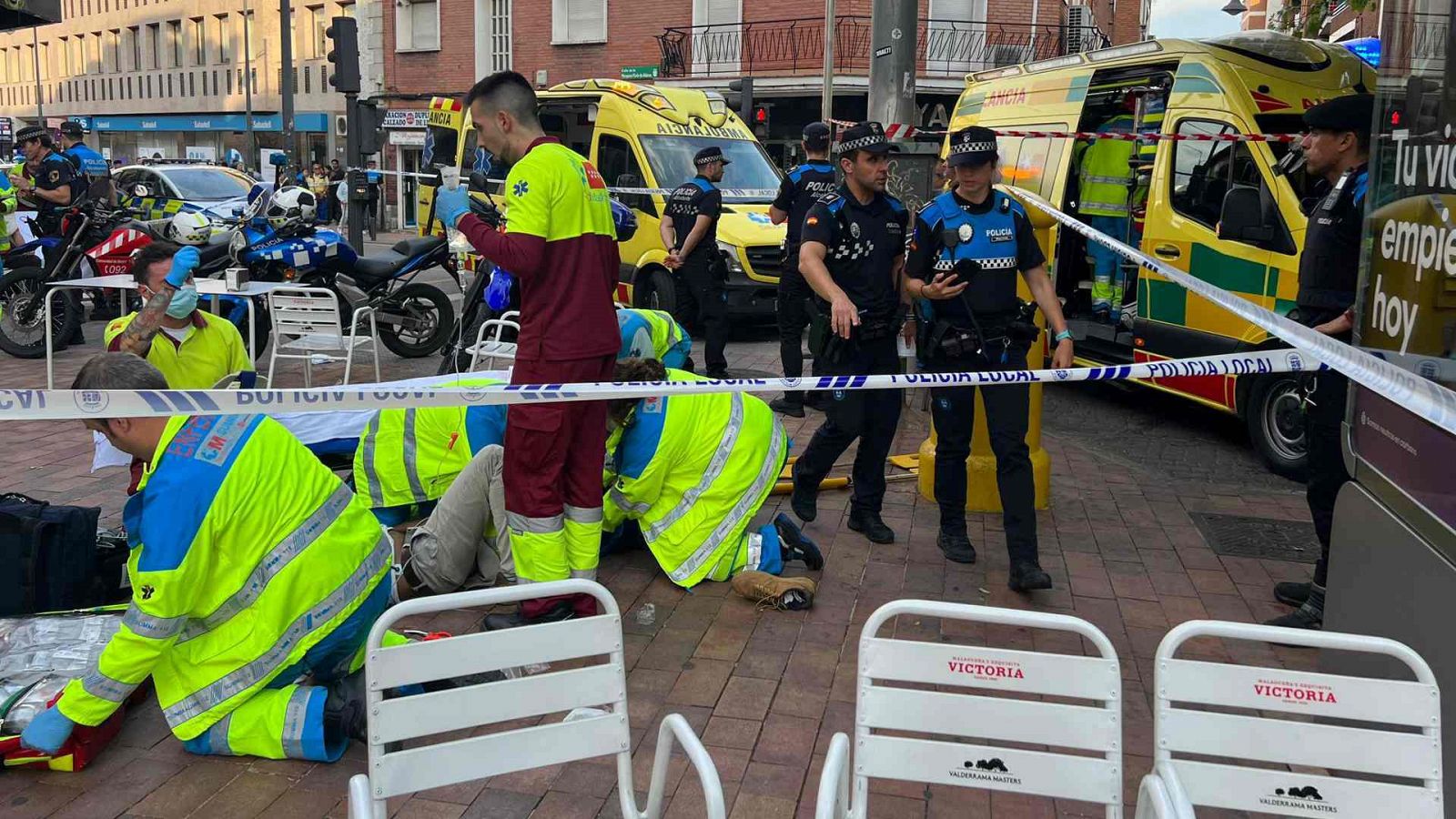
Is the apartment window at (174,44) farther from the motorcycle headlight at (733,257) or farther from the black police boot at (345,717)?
the black police boot at (345,717)

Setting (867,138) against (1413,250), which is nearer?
(1413,250)

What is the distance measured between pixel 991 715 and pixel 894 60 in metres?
7.06

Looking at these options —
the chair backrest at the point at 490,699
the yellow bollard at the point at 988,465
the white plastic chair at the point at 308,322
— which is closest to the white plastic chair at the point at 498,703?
the chair backrest at the point at 490,699

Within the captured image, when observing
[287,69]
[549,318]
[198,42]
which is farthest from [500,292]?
[198,42]

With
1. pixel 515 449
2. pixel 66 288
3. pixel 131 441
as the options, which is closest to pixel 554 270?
pixel 515 449

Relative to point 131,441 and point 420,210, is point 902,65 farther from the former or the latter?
point 420,210

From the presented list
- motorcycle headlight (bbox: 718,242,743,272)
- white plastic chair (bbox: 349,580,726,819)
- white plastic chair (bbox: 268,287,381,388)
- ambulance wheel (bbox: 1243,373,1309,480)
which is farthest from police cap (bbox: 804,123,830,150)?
white plastic chair (bbox: 349,580,726,819)

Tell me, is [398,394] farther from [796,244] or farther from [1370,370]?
[796,244]

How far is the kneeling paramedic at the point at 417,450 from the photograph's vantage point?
5039 mm

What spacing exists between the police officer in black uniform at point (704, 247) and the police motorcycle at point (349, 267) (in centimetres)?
226

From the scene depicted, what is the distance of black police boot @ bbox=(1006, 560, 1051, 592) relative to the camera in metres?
4.65

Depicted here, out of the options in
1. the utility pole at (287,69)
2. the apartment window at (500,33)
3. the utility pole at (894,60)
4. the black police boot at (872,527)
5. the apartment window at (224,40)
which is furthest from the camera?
the apartment window at (224,40)

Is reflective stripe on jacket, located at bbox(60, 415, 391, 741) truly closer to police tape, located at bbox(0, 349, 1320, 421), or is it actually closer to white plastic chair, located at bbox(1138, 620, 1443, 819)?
police tape, located at bbox(0, 349, 1320, 421)

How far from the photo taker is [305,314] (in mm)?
8023
